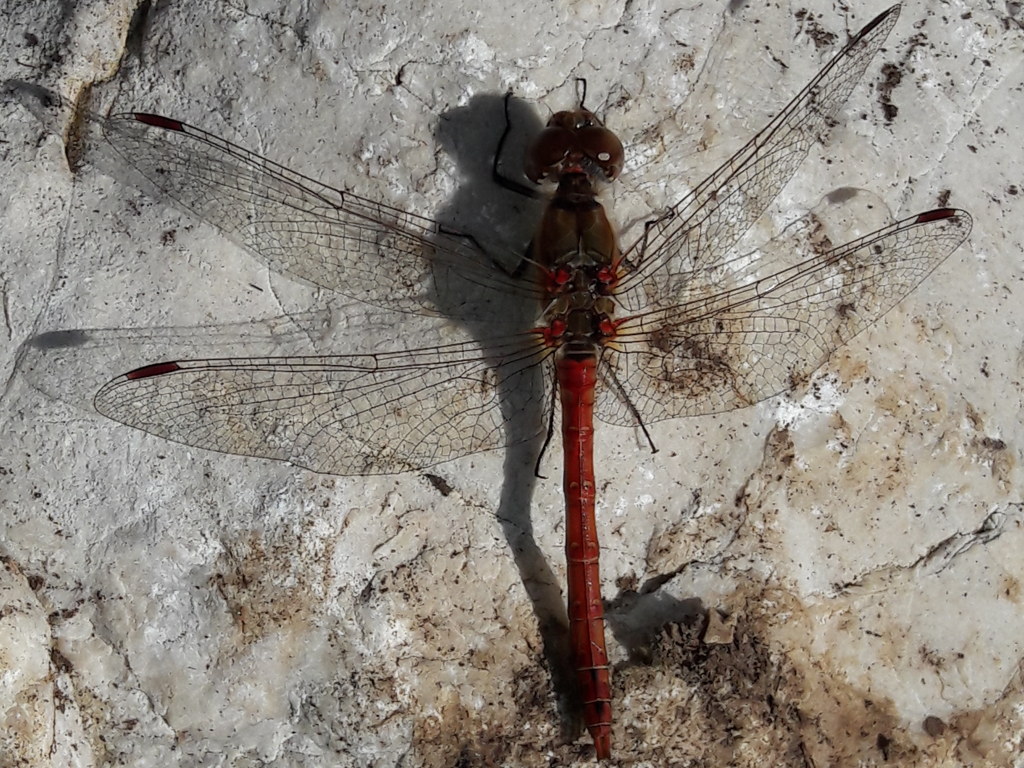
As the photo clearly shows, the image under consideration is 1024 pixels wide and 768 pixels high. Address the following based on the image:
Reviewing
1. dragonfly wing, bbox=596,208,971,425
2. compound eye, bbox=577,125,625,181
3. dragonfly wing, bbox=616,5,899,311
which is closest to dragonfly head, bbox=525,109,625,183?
compound eye, bbox=577,125,625,181

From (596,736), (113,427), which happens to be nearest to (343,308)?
(113,427)

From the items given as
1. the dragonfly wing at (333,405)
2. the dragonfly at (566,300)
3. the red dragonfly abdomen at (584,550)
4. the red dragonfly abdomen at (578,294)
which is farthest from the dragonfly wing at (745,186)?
the dragonfly wing at (333,405)

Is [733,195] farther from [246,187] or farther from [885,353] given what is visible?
[246,187]

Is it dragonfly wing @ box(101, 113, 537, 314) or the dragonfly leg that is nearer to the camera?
dragonfly wing @ box(101, 113, 537, 314)

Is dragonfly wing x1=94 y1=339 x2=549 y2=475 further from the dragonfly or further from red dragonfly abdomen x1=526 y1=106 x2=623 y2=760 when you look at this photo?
red dragonfly abdomen x1=526 y1=106 x2=623 y2=760

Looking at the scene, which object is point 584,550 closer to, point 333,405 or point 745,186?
point 333,405

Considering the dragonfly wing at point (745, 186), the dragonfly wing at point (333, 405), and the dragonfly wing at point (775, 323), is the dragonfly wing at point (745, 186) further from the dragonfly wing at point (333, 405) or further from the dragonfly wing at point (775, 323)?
the dragonfly wing at point (333, 405)
